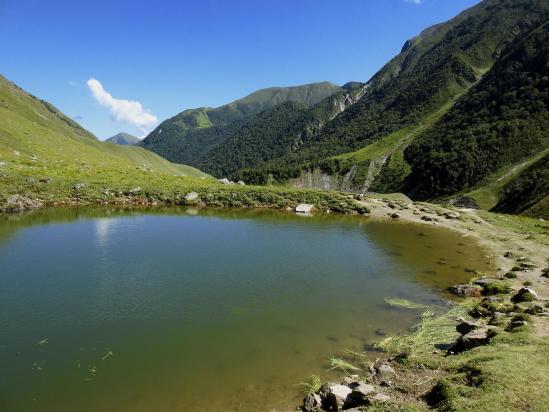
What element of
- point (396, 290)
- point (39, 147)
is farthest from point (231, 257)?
point (39, 147)

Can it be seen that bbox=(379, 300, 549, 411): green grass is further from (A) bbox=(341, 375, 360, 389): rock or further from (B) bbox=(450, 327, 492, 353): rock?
(A) bbox=(341, 375, 360, 389): rock

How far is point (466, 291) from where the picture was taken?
38.5 meters

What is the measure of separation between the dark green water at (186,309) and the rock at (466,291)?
197cm

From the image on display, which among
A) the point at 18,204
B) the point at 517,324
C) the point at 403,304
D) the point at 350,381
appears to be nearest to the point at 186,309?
the point at 350,381

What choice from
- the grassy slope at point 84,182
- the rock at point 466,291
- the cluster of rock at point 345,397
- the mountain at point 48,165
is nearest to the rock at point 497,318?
the rock at point 466,291

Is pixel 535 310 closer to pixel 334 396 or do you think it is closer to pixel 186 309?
pixel 334 396

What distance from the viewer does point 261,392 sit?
68.1 ft

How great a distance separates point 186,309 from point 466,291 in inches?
1042

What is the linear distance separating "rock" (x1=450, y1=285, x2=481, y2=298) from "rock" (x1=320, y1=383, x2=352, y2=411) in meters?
23.6

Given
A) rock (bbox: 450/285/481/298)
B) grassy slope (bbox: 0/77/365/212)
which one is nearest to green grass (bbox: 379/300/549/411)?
rock (bbox: 450/285/481/298)

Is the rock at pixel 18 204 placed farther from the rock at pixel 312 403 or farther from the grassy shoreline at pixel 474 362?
the rock at pixel 312 403

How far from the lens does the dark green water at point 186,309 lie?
67.8ft

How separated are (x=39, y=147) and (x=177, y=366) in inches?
4211

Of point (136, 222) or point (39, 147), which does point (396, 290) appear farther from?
point (39, 147)
